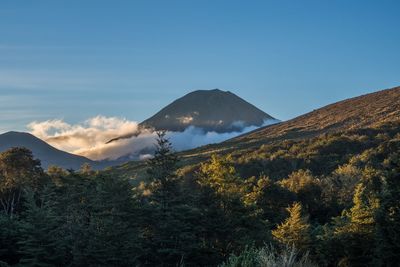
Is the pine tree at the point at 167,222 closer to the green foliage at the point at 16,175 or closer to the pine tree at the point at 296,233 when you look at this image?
the pine tree at the point at 296,233

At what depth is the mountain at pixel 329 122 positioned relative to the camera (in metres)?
66.3

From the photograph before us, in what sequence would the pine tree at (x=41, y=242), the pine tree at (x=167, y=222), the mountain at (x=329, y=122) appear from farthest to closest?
1. the mountain at (x=329, y=122)
2. the pine tree at (x=167, y=222)
3. the pine tree at (x=41, y=242)

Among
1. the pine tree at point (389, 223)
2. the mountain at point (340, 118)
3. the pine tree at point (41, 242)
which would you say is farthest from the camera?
the mountain at point (340, 118)

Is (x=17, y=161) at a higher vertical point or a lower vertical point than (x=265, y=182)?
higher

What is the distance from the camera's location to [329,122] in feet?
252

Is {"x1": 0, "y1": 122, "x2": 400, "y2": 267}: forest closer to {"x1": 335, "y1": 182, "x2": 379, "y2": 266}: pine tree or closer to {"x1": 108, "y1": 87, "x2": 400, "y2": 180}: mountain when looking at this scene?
{"x1": 335, "y1": 182, "x2": 379, "y2": 266}: pine tree

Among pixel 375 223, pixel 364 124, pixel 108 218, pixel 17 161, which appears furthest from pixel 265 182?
pixel 364 124

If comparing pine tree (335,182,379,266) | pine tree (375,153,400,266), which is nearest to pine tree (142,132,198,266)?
pine tree (335,182,379,266)

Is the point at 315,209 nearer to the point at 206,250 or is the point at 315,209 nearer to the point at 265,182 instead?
the point at 265,182

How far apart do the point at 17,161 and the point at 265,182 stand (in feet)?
76.7

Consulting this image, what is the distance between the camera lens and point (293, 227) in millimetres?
20562

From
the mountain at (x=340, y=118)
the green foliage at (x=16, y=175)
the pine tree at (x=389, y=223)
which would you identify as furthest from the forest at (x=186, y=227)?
the mountain at (x=340, y=118)

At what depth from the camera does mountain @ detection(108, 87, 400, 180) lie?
6631cm

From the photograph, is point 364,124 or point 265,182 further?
point 364,124
